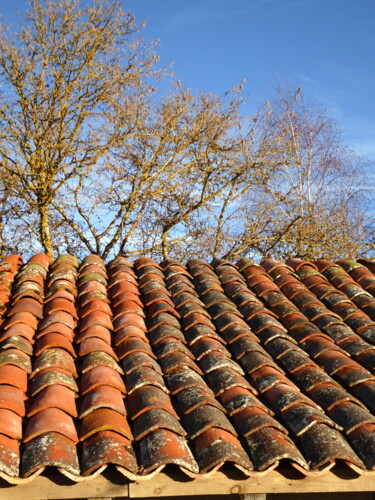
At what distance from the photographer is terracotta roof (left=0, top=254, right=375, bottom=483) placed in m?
3.32

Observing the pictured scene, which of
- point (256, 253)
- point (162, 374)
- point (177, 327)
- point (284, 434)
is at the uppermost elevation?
point (256, 253)

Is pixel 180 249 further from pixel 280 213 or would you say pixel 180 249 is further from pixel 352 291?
pixel 352 291

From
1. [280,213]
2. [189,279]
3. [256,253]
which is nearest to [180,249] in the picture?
[256,253]

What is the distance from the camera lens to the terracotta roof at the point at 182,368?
10.9 ft

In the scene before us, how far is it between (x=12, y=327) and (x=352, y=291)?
11.5 ft

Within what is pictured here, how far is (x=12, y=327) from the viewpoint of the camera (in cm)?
462

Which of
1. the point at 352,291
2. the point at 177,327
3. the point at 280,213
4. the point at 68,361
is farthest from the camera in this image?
the point at 280,213

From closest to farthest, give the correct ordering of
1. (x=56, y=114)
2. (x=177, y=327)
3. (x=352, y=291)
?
1. (x=177, y=327)
2. (x=352, y=291)
3. (x=56, y=114)

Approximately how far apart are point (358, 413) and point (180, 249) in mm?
11732

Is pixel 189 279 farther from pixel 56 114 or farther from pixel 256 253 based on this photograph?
pixel 256 253

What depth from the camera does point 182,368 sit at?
427 centimetres

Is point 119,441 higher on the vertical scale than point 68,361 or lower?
lower

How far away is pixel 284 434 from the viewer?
11.6 ft

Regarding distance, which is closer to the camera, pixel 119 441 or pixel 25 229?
pixel 119 441
